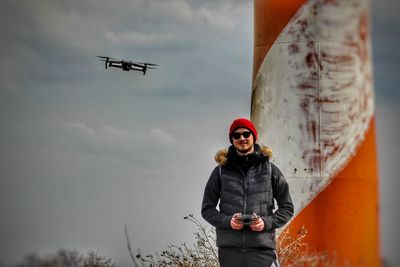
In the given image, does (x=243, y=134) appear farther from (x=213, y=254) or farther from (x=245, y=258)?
(x=213, y=254)

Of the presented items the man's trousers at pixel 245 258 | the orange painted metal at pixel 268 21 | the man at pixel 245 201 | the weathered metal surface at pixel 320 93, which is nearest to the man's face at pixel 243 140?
the man at pixel 245 201

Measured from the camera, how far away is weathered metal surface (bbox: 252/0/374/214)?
5.56 meters

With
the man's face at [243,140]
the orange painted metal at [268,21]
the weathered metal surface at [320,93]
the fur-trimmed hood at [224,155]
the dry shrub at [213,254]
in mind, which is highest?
the orange painted metal at [268,21]

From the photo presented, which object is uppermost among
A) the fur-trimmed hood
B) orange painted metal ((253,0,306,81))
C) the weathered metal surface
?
orange painted metal ((253,0,306,81))

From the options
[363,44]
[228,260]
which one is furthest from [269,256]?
[363,44]

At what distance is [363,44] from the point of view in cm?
562

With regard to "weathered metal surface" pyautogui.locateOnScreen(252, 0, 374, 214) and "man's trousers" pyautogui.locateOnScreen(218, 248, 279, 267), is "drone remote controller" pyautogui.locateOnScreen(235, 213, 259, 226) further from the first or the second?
"weathered metal surface" pyautogui.locateOnScreen(252, 0, 374, 214)

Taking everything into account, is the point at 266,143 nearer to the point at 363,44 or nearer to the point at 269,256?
the point at 363,44

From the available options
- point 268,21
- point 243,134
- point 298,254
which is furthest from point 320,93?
point 243,134

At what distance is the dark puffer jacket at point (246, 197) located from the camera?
3.77 metres

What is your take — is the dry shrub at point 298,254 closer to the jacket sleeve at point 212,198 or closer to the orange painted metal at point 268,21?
the orange painted metal at point 268,21

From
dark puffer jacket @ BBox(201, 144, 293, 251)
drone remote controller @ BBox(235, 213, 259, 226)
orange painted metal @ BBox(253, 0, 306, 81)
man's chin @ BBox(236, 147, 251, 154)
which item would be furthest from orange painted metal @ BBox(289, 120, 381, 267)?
drone remote controller @ BBox(235, 213, 259, 226)

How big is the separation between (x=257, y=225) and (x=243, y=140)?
45 centimetres

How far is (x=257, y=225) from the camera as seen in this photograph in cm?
370
